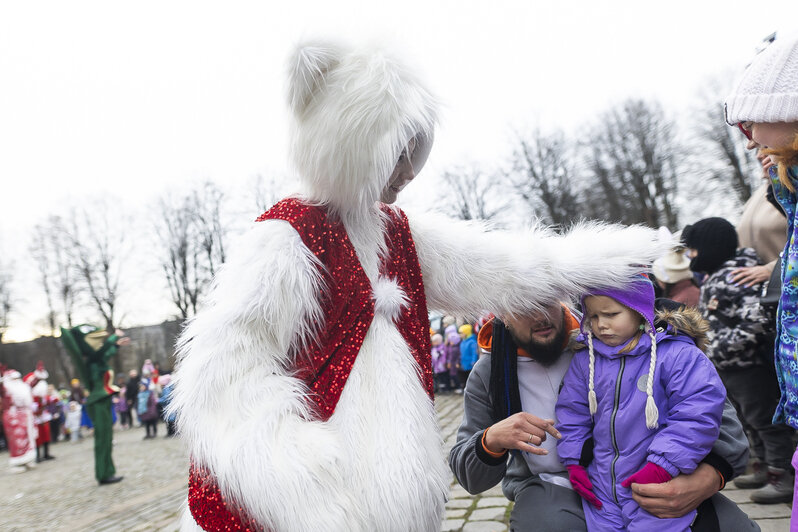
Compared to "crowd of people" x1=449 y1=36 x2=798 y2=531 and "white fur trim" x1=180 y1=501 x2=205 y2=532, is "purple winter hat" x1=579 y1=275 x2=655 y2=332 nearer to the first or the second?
"crowd of people" x1=449 y1=36 x2=798 y2=531

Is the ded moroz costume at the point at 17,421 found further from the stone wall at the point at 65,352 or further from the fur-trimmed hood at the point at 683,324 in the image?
the stone wall at the point at 65,352

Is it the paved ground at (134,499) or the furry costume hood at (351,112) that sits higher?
the furry costume hood at (351,112)

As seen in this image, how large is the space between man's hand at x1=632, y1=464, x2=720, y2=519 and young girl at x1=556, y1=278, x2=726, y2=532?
0.10 ft

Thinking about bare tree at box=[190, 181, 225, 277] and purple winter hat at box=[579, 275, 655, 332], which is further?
bare tree at box=[190, 181, 225, 277]

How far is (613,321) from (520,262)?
39 centimetres

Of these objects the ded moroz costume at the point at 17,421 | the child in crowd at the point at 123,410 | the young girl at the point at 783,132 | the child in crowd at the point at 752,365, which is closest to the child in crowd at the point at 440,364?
the ded moroz costume at the point at 17,421

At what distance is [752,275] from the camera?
3.31 meters

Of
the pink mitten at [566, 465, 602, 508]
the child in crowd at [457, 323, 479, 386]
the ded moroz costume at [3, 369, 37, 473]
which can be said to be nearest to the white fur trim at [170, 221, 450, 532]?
the pink mitten at [566, 465, 602, 508]

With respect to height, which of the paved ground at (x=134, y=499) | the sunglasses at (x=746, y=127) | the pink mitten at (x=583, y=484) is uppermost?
the sunglasses at (x=746, y=127)

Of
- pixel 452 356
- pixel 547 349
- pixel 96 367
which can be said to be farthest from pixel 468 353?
pixel 547 349

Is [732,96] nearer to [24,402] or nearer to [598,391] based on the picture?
[598,391]

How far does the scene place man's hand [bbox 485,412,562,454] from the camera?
5.88 ft

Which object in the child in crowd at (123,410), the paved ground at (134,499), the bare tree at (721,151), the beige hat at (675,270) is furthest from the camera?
the bare tree at (721,151)

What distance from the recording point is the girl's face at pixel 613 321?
1.97 m
